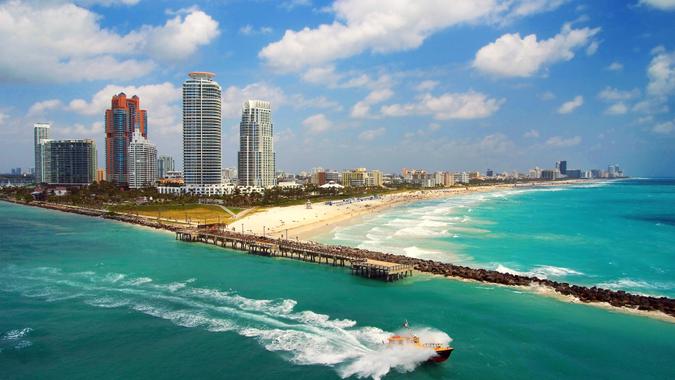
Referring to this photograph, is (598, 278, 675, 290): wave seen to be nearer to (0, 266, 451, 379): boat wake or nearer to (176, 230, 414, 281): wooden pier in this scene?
(176, 230, 414, 281): wooden pier

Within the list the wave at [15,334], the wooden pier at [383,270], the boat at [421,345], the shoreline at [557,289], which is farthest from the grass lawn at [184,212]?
Result: the boat at [421,345]

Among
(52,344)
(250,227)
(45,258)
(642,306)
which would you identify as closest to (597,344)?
(642,306)

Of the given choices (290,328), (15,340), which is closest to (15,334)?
(15,340)

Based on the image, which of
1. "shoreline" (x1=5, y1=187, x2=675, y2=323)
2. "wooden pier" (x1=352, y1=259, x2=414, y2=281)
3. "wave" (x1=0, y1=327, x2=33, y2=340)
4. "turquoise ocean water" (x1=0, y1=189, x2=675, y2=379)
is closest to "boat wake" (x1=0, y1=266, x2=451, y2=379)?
"turquoise ocean water" (x1=0, y1=189, x2=675, y2=379)

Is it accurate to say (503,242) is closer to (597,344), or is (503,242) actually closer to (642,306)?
(642,306)

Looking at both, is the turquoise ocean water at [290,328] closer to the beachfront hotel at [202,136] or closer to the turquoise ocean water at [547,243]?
the turquoise ocean water at [547,243]

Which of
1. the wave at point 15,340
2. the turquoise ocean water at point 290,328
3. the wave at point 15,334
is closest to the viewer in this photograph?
the turquoise ocean water at point 290,328
